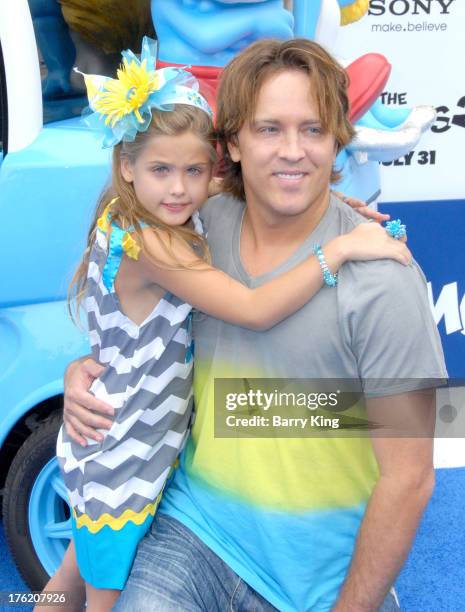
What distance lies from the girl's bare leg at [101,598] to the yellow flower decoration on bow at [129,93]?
0.94 m

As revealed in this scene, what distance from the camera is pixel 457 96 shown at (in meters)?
3.27

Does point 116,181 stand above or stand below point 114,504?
above

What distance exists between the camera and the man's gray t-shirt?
1280 millimetres

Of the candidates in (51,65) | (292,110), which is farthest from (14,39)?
(292,110)

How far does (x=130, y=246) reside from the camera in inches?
58.4

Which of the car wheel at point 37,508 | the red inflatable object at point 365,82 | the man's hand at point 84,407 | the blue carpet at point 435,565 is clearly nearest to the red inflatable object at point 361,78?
the red inflatable object at point 365,82

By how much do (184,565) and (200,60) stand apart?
136 centimetres

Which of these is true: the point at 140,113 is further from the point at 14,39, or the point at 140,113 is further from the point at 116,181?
the point at 14,39

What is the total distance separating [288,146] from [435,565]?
1.71 meters

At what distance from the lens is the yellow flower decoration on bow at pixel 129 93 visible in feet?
4.87

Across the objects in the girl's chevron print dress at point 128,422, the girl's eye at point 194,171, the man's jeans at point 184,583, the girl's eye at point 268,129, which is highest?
the girl's eye at point 268,129

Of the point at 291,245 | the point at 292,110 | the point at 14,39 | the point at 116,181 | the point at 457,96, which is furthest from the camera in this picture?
the point at 457,96

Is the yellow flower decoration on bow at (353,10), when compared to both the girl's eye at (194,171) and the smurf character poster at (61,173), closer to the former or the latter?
the smurf character poster at (61,173)
